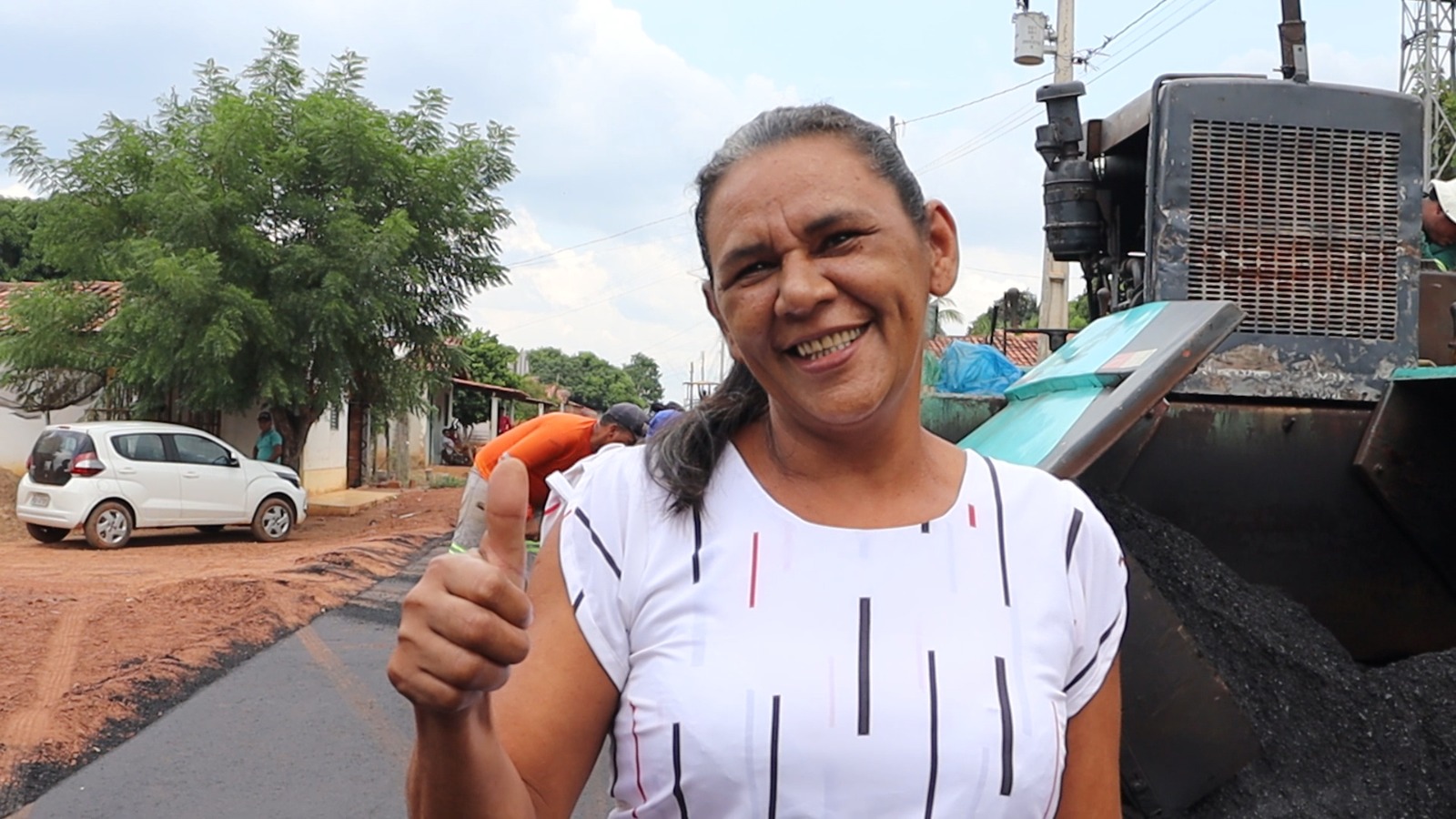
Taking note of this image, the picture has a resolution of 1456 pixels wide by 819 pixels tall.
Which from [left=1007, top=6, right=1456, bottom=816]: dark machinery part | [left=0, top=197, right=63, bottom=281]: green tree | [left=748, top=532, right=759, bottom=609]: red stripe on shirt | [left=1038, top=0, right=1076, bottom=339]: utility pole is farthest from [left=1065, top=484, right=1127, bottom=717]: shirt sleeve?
[left=0, top=197, right=63, bottom=281]: green tree

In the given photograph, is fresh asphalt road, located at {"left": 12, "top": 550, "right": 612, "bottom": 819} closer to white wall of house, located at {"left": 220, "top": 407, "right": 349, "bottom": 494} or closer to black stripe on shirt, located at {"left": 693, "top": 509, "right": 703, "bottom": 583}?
black stripe on shirt, located at {"left": 693, "top": 509, "right": 703, "bottom": 583}

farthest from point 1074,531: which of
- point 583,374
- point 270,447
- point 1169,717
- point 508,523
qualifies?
point 583,374

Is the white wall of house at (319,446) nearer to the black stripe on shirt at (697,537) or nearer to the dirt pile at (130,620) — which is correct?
the dirt pile at (130,620)

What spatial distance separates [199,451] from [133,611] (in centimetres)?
643

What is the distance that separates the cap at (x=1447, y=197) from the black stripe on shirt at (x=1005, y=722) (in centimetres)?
412

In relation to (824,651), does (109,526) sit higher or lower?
lower

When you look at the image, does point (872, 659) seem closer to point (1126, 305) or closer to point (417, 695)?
point (417, 695)

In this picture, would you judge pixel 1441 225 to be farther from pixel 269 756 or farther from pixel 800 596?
pixel 269 756

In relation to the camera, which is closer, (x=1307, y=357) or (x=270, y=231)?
(x=1307, y=357)

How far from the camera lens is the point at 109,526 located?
1386cm

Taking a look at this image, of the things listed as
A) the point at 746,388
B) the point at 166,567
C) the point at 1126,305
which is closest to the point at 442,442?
the point at 166,567

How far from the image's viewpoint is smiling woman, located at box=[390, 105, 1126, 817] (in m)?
1.31

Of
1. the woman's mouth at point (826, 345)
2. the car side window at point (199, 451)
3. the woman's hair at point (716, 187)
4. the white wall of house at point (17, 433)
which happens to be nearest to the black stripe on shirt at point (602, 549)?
the woman's hair at point (716, 187)

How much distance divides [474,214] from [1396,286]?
15.0 m
